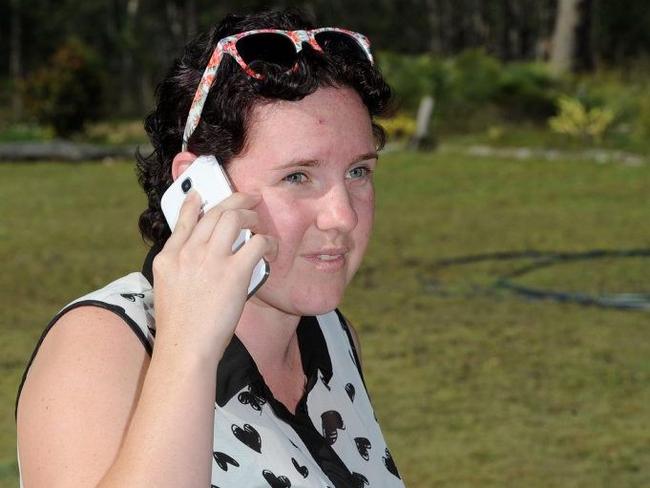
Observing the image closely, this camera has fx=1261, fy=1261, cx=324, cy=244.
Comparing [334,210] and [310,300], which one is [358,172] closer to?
[334,210]

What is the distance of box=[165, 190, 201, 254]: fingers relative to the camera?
7.15 ft

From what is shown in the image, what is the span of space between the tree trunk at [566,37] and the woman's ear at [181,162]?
1371 inches

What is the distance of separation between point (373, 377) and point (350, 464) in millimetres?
6376

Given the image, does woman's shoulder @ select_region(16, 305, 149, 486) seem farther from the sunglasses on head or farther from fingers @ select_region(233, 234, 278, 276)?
the sunglasses on head

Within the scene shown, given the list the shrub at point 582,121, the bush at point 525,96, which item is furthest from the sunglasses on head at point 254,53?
the bush at point 525,96

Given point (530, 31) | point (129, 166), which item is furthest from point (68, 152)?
point (530, 31)

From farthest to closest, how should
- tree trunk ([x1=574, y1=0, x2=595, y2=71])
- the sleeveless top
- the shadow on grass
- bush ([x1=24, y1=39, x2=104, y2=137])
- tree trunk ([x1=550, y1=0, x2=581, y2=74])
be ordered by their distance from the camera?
tree trunk ([x1=574, y1=0, x2=595, y2=71])
tree trunk ([x1=550, y1=0, x2=581, y2=74])
bush ([x1=24, y1=39, x2=104, y2=137])
the shadow on grass
the sleeveless top

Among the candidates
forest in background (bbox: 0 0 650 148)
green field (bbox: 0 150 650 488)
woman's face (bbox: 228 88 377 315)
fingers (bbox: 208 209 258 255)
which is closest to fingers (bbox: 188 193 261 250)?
fingers (bbox: 208 209 258 255)

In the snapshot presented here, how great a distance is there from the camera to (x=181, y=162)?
105 inches

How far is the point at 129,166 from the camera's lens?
26.6m

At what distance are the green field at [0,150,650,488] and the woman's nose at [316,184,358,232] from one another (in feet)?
15.2

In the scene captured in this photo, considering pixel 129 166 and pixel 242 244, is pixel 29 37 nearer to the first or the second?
pixel 129 166

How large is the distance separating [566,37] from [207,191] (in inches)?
1428

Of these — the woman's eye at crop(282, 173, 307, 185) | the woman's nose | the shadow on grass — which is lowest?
the shadow on grass
